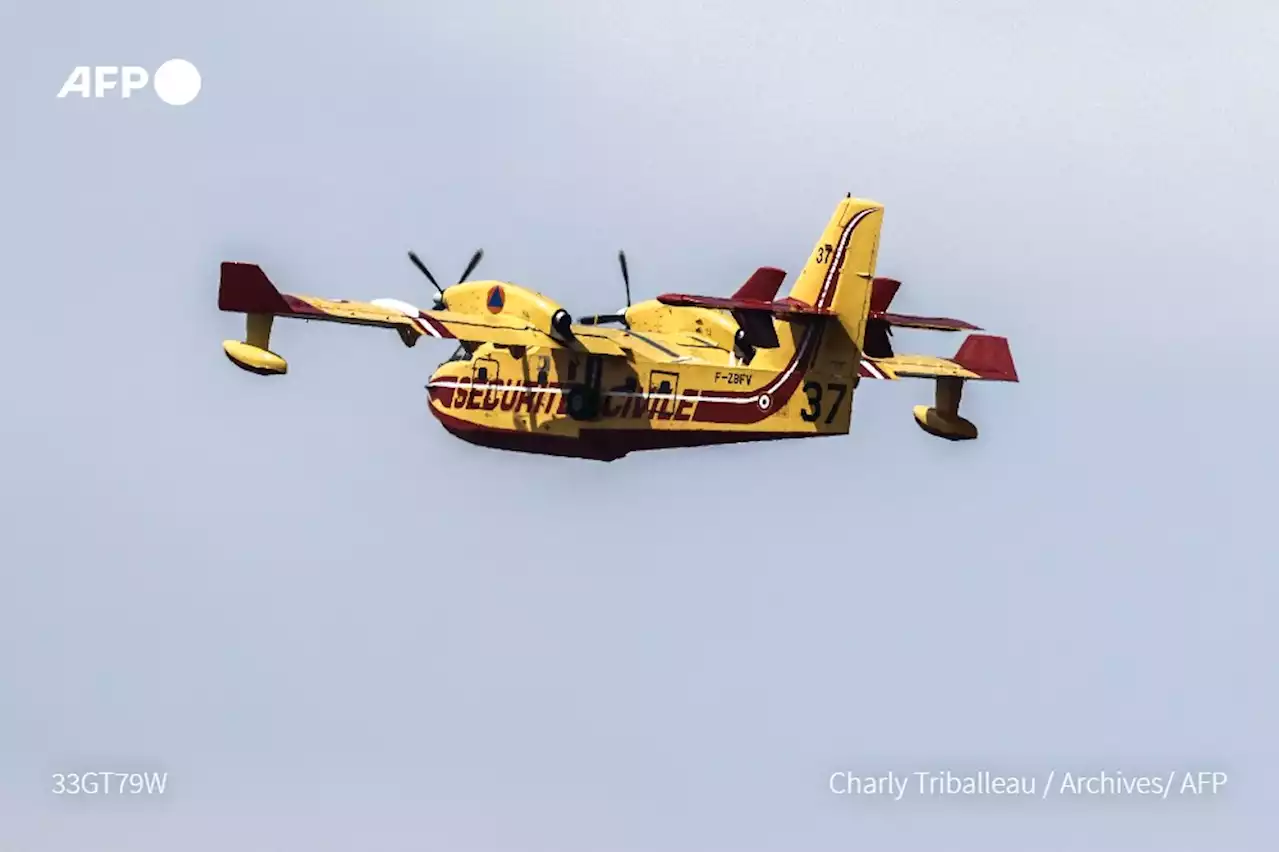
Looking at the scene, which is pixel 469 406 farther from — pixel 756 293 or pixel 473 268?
pixel 756 293

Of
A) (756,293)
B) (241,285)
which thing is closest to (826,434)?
(756,293)

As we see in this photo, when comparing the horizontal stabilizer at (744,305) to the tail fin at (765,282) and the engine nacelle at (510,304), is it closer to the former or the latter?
the engine nacelle at (510,304)

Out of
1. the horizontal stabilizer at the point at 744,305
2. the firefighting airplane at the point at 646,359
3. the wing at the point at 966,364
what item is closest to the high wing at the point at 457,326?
the firefighting airplane at the point at 646,359

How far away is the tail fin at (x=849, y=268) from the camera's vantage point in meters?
70.3

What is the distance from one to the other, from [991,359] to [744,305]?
904 cm

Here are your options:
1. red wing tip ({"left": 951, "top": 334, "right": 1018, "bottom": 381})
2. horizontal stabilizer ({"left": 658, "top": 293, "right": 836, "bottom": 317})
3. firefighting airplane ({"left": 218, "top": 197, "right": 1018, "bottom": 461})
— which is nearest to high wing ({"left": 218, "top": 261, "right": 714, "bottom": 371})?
firefighting airplane ({"left": 218, "top": 197, "right": 1018, "bottom": 461})

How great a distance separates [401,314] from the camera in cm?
7169

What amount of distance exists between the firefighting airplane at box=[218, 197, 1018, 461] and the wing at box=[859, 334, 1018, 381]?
0.23 ft

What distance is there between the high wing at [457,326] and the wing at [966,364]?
5.11 meters

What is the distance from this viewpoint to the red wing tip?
75188 millimetres

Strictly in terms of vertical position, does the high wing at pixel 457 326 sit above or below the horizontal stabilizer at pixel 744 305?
below

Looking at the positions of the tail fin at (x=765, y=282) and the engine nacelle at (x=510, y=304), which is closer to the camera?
the engine nacelle at (x=510, y=304)

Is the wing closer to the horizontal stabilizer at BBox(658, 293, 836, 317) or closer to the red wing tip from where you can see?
the red wing tip

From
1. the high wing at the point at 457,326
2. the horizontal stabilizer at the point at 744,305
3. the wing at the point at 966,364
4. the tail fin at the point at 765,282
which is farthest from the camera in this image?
the tail fin at the point at 765,282
